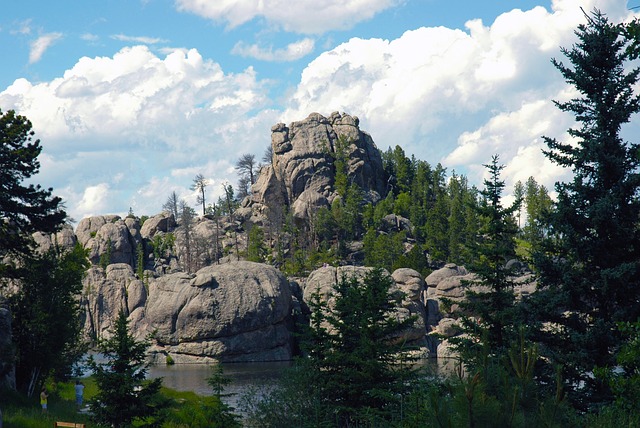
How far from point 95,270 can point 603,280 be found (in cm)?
7527

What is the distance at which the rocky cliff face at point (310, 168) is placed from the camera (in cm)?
10938

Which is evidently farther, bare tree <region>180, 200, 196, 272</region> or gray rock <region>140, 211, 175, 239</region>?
gray rock <region>140, 211, 175, 239</region>

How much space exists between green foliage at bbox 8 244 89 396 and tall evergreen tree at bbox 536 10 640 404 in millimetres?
19426

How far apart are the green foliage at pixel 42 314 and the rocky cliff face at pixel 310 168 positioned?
76928mm

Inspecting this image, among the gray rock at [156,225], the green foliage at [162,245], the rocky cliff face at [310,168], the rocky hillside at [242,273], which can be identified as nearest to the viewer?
the rocky hillside at [242,273]

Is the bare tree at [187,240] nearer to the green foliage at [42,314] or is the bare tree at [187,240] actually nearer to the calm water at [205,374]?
the calm water at [205,374]

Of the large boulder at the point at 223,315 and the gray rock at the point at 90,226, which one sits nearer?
the large boulder at the point at 223,315

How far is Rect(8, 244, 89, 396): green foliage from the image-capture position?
87.2ft

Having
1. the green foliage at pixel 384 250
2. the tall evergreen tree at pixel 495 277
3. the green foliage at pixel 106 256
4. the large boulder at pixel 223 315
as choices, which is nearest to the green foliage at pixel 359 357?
the tall evergreen tree at pixel 495 277

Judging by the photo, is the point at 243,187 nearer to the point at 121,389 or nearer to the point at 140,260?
the point at 140,260

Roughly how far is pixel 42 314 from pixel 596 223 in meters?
21.1

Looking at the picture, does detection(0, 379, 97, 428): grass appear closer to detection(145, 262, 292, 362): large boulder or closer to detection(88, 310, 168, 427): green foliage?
detection(88, 310, 168, 427): green foliage

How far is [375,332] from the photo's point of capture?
69.2 ft

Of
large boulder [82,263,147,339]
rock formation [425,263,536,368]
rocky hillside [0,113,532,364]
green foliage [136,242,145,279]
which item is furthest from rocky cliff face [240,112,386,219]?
rock formation [425,263,536,368]
